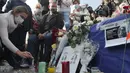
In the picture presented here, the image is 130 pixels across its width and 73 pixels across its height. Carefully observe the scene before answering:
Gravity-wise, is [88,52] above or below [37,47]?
above

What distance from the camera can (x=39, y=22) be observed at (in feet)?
22.3

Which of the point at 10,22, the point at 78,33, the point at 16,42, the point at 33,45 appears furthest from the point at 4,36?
the point at 33,45

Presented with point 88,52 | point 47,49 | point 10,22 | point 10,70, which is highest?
point 10,22

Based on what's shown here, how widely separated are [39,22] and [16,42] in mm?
1223

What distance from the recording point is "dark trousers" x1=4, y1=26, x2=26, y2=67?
559 centimetres

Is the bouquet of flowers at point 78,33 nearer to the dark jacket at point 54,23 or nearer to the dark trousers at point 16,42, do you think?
the dark trousers at point 16,42

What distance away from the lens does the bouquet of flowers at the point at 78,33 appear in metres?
4.80

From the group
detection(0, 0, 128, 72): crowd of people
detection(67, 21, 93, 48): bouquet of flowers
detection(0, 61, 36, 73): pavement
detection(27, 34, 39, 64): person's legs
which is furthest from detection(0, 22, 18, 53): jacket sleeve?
detection(27, 34, 39, 64): person's legs

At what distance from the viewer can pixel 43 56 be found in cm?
633

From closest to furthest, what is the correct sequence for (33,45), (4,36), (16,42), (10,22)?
(4,36)
(10,22)
(16,42)
(33,45)

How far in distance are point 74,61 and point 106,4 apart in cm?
265

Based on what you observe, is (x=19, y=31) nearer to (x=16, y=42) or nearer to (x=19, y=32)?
(x=19, y=32)

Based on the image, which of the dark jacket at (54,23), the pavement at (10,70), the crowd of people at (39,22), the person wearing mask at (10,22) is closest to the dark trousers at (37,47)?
the crowd of people at (39,22)

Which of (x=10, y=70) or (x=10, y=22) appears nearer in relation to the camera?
(x=10, y=22)
